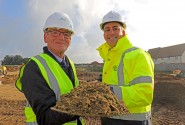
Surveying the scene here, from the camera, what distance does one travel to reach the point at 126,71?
351 centimetres

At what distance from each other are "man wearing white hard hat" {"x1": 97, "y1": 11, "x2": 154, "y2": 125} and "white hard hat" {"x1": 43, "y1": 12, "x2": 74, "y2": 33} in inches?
30.3

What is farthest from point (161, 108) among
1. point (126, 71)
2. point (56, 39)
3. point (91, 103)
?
point (91, 103)

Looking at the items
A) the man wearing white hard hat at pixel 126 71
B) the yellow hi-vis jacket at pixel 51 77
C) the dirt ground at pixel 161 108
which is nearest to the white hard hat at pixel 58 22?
the yellow hi-vis jacket at pixel 51 77

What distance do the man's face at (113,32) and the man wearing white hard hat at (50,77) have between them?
788mm

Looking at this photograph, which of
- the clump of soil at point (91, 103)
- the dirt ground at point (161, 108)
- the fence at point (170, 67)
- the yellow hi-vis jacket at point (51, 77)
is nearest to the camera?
the clump of soil at point (91, 103)

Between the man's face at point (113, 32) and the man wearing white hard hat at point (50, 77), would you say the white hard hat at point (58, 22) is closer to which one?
the man wearing white hard hat at point (50, 77)

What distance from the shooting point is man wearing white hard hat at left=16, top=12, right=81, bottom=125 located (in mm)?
2596

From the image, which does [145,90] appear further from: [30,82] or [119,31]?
[30,82]

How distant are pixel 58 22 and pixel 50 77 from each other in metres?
0.58

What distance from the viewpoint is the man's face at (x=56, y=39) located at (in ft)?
9.78

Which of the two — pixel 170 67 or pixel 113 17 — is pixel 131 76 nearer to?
pixel 113 17

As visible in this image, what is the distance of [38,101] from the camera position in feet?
8.55

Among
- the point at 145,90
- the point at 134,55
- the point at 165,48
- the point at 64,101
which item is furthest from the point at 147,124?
the point at 165,48

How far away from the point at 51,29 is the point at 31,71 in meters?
0.51
